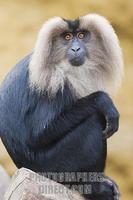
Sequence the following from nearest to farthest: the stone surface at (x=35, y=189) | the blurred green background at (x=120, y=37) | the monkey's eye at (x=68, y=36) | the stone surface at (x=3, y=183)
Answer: the stone surface at (x=35, y=189)
the monkey's eye at (x=68, y=36)
the stone surface at (x=3, y=183)
the blurred green background at (x=120, y=37)

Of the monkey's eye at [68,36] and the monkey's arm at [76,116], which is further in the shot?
the monkey's eye at [68,36]

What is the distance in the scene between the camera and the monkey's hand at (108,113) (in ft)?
14.5

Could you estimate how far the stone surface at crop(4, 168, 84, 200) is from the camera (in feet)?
13.4

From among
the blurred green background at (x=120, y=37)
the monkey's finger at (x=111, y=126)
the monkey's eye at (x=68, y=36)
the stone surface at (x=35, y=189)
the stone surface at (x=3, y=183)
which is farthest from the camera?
the blurred green background at (x=120, y=37)

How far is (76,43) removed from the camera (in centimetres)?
452

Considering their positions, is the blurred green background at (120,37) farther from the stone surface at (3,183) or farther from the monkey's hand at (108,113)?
the monkey's hand at (108,113)

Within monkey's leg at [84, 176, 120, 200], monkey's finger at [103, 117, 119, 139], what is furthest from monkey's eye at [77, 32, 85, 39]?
monkey's leg at [84, 176, 120, 200]

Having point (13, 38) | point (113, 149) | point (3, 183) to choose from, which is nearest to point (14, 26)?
point (13, 38)

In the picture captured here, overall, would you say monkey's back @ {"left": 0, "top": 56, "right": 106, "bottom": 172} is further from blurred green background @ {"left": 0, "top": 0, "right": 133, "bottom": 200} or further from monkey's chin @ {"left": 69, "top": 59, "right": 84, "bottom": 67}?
blurred green background @ {"left": 0, "top": 0, "right": 133, "bottom": 200}

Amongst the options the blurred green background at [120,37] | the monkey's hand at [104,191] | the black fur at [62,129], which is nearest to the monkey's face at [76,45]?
the black fur at [62,129]

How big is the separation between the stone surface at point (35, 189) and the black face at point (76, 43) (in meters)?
0.68

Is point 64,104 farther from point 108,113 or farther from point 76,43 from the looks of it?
point 76,43

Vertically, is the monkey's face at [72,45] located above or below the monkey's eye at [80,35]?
below

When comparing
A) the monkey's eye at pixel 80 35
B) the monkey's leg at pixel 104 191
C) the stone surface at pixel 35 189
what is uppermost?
the monkey's eye at pixel 80 35
